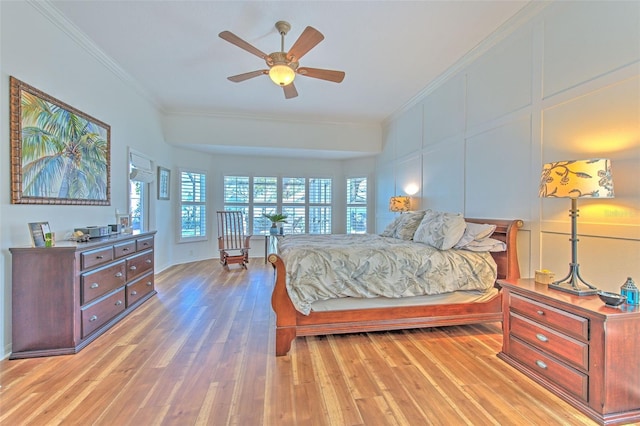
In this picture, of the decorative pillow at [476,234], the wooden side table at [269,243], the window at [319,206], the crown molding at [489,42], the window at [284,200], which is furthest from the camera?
the window at [319,206]

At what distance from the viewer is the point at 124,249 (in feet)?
9.91

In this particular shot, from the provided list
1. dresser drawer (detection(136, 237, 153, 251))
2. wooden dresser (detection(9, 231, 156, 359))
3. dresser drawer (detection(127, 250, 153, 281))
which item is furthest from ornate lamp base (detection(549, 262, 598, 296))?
dresser drawer (detection(136, 237, 153, 251))

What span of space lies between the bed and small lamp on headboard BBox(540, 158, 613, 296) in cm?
76

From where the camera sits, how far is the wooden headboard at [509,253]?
2.66 meters

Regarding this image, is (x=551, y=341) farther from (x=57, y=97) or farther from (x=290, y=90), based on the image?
(x=57, y=97)

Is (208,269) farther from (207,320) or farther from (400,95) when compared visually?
(400,95)

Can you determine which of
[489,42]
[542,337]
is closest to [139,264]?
[542,337]

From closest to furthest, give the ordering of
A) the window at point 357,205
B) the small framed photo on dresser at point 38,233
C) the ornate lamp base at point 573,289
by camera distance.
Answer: the ornate lamp base at point 573,289
the small framed photo on dresser at point 38,233
the window at point 357,205

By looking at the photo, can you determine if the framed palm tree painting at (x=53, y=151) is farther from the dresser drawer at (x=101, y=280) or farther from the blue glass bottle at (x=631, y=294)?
the blue glass bottle at (x=631, y=294)

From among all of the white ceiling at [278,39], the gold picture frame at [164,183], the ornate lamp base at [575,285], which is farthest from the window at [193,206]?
the ornate lamp base at [575,285]

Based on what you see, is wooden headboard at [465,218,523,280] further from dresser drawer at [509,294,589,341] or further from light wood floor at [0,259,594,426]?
dresser drawer at [509,294,589,341]

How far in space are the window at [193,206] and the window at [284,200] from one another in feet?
1.65

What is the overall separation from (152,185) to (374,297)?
4.23m

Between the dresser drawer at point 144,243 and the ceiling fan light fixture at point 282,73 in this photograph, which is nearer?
the ceiling fan light fixture at point 282,73
